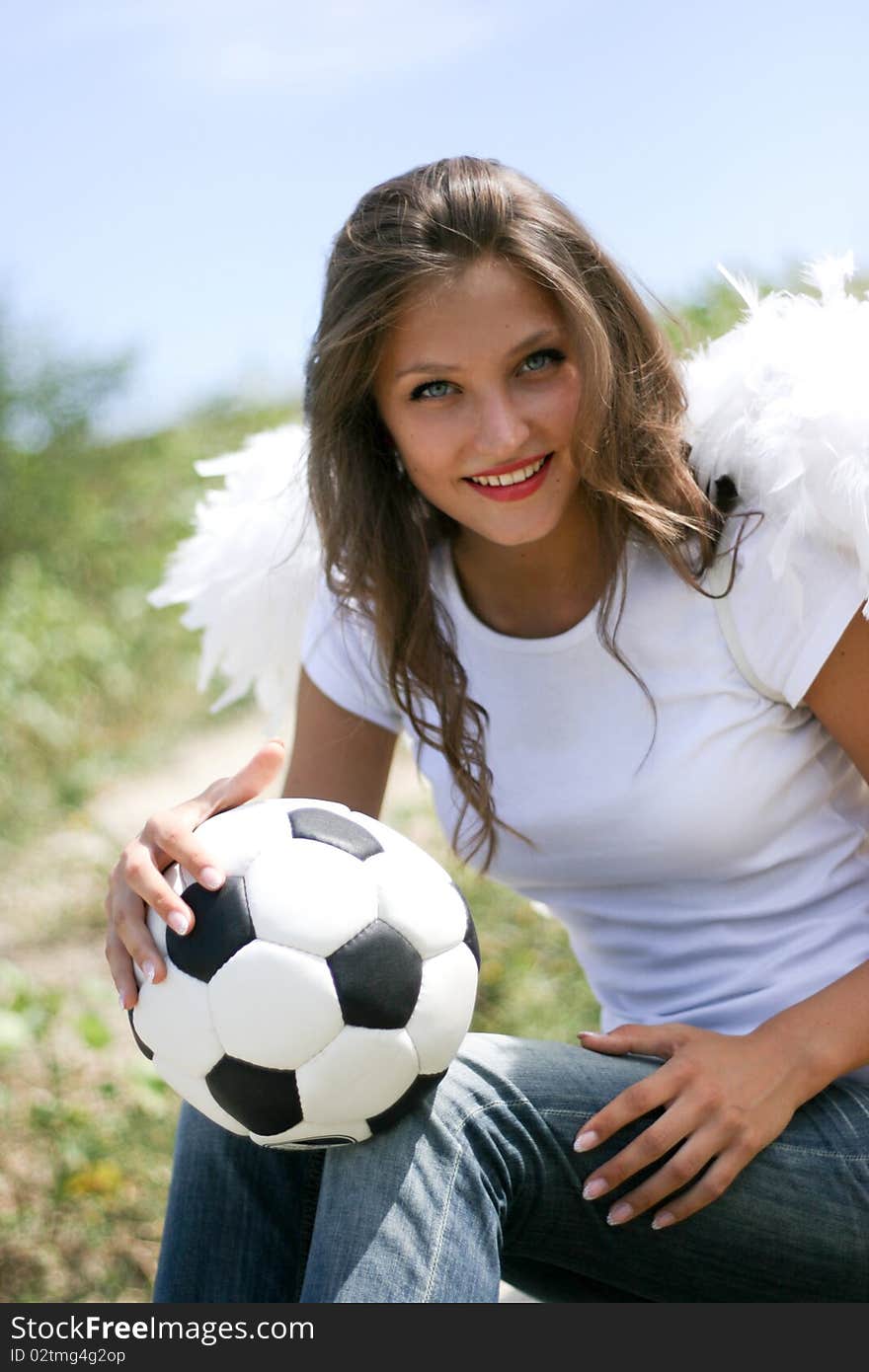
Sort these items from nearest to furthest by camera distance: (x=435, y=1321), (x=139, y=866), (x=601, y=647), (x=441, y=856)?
(x=435, y=1321), (x=139, y=866), (x=601, y=647), (x=441, y=856)

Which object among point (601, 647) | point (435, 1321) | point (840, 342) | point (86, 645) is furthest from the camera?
point (86, 645)

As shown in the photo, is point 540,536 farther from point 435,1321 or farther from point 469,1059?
point 435,1321

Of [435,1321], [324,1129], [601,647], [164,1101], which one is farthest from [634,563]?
[164,1101]

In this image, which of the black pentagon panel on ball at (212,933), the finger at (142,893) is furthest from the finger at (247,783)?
the black pentagon panel on ball at (212,933)

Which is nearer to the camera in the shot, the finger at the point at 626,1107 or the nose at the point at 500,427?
the finger at the point at 626,1107

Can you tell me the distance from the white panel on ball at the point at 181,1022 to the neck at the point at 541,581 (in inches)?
29.6

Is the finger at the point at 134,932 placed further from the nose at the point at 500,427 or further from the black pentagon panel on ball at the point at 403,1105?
the nose at the point at 500,427

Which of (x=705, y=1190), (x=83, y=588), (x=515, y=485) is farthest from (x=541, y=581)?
(x=83, y=588)

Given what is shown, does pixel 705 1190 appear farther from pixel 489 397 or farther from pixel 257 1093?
pixel 489 397

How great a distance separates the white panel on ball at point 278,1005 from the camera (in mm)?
1407

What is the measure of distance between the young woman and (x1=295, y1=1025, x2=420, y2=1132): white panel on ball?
8 centimetres

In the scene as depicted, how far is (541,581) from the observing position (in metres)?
1.98

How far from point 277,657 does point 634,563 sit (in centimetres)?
79

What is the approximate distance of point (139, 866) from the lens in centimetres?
156
